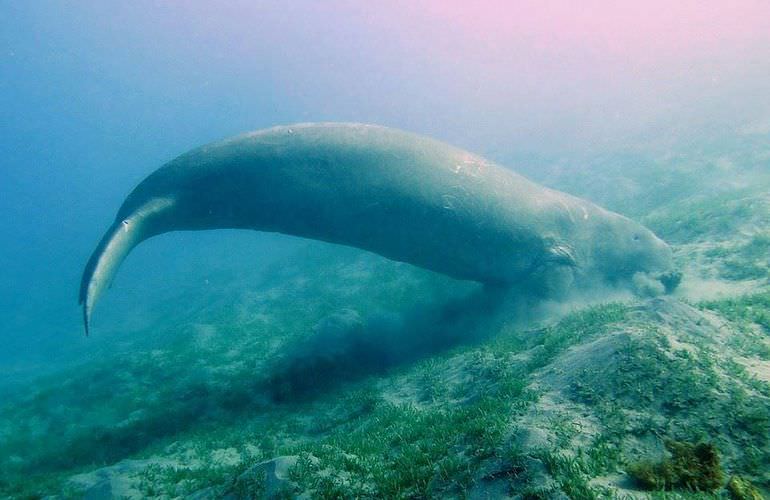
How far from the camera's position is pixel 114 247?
19.4ft

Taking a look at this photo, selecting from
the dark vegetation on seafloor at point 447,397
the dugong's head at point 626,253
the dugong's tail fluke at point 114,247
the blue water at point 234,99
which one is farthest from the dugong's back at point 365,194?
the blue water at point 234,99

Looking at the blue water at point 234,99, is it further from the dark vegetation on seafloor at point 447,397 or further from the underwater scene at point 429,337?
the dark vegetation on seafloor at point 447,397

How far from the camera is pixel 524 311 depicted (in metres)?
6.98

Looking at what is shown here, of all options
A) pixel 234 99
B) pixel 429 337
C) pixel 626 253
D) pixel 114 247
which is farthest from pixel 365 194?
pixel 234 99

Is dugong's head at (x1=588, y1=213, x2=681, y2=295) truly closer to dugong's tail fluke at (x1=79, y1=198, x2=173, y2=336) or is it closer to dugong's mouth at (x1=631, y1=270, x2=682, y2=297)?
dugong's mouth at (x1=631, y1=270, x2=682, y2=297)

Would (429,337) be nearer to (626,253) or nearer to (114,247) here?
(626,253)

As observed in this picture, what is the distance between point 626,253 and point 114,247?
8723mm

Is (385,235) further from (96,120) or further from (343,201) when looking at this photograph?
(96,120)

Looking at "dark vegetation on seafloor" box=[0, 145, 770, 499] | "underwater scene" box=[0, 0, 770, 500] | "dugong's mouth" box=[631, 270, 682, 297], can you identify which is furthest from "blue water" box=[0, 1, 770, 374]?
"dugong's mouth" box=[631, 270, 682, 297]

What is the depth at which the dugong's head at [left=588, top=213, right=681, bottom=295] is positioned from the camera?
7.44 meters

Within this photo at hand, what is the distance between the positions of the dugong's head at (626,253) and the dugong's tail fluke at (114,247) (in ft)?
24.7

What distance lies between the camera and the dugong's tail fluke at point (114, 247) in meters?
5.49

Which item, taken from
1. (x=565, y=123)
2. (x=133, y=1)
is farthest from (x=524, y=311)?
(x=133, y=1)

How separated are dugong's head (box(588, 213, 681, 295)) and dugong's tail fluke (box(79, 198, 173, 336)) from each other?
752 cm
